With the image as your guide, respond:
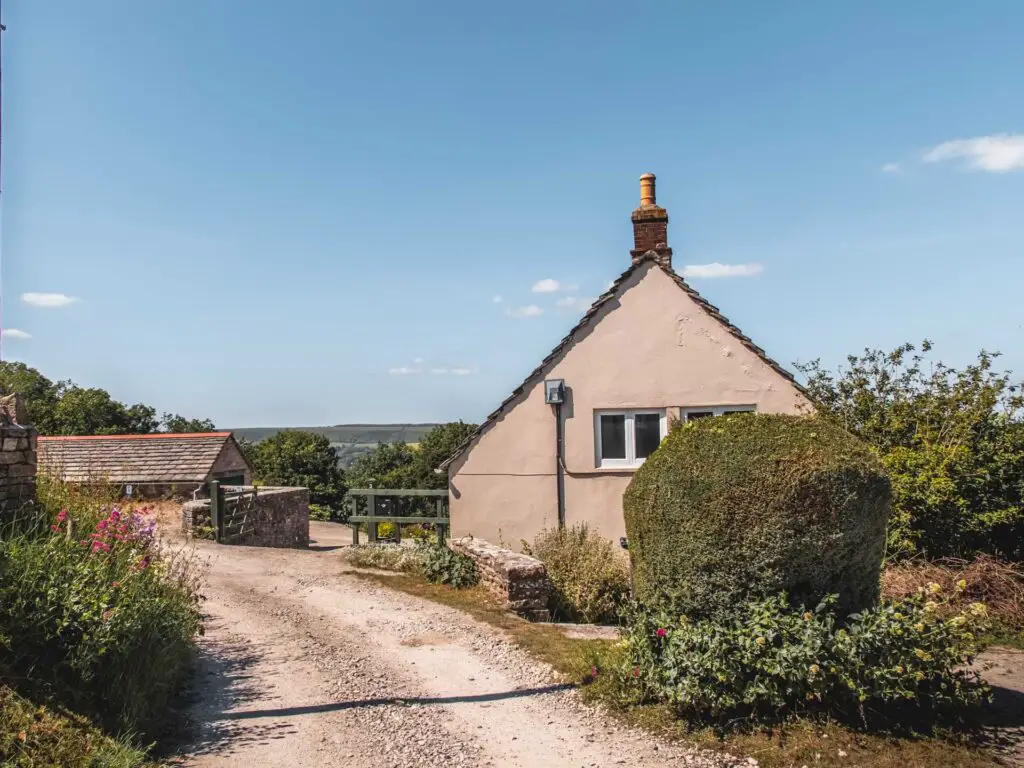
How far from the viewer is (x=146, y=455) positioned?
2383cm

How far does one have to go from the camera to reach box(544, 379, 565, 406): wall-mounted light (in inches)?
526

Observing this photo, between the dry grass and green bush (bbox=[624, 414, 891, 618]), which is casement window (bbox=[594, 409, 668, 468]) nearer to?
the dry grass

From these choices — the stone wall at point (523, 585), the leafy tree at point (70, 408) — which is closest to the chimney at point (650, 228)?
the stone wall at point (523, 585)

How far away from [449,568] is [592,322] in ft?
18.1

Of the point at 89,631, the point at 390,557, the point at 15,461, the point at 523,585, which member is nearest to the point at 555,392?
the point at 523,585

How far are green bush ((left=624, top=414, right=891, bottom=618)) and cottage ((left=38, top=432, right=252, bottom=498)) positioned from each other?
19.8 m

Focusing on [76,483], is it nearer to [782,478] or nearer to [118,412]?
[782,478]

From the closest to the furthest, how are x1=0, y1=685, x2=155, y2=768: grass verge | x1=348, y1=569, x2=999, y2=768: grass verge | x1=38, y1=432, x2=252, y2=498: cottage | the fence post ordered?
x1=0, y1=685, x2=155, y2=768: grass verge → x1=348, y1=569, x2=999, y2=768: grass verge → the fence post → x1=38, y1=432, x2=252, y2=498: cottage

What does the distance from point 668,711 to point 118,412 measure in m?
45.6

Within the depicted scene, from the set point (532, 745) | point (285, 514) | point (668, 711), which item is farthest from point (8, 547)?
point (285, 514)

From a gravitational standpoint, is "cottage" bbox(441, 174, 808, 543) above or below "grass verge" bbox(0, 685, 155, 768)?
above

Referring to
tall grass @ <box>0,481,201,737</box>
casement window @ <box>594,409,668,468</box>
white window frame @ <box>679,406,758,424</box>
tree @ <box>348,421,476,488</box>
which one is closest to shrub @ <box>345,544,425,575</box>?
casement window @ <box>594,409,668,468</box>

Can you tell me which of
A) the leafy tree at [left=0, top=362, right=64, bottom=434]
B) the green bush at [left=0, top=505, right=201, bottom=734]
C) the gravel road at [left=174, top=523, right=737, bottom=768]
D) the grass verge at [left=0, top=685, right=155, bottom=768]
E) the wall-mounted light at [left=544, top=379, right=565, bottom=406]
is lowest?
the gravel road at [left=174, top=523, right=737, bottom=768]

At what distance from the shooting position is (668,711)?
6285 mm
